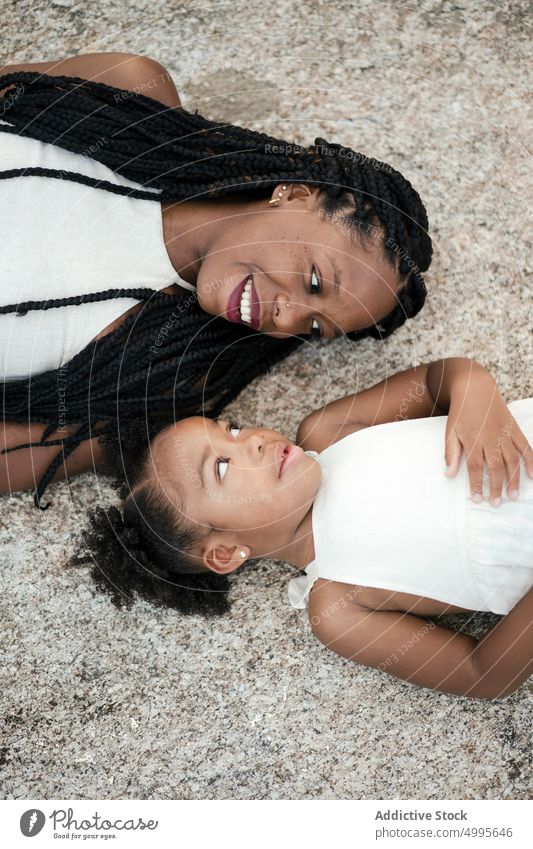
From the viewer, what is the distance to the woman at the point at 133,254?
0.86m

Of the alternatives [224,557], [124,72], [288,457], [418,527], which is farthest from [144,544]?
[124,72]

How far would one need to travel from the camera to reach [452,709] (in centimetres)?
92

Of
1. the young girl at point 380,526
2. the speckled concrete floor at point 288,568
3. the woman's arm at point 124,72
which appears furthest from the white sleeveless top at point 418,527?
the woman's arm at point 124,72

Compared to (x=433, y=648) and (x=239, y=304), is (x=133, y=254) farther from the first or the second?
(x=433, y=648)

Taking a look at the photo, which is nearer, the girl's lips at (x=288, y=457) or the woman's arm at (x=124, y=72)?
the girl's lips at (x=288, y=457)

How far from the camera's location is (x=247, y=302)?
857mm

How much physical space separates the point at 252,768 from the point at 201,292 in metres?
0.55

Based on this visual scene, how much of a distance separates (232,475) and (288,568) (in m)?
0.20

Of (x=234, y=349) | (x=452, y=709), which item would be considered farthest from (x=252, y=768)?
(x=234, y=349)

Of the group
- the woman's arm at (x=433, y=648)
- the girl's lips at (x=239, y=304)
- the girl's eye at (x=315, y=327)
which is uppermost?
the girl's lips at (x=239, y=304)

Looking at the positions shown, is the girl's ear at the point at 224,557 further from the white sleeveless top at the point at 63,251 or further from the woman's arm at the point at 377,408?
the white sleeveless top at the point at 63,251

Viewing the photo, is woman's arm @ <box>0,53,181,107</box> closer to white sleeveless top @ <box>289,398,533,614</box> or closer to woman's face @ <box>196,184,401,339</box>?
woman's face @ <box>196,184,401,339</box>

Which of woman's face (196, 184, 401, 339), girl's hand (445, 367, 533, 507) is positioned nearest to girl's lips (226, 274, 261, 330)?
woman's face (196, 184, 401, 339)

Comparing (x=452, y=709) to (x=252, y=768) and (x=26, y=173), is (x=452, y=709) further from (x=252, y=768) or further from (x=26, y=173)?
(x=26, y=173)
